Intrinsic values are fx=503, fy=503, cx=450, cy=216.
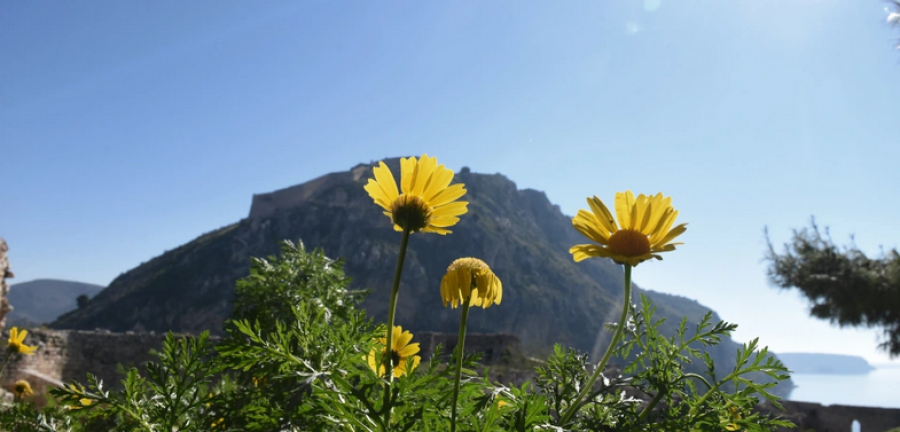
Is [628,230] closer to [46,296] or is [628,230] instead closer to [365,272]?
[365,272]

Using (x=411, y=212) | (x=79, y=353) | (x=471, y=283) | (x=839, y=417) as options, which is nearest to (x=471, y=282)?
(x=471, y=283)

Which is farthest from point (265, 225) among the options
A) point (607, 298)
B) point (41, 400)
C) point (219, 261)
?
point (41, 400)

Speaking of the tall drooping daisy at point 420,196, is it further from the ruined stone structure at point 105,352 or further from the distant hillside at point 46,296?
the distant hillside at point 46,296

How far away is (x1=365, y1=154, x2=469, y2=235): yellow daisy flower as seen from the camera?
85cm

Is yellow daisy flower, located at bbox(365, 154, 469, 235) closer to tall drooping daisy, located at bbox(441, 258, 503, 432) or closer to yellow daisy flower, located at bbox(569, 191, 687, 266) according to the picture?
tall drooping daisy, located at bbox(441, 258, 503, 432)

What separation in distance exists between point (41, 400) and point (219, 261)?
215ft

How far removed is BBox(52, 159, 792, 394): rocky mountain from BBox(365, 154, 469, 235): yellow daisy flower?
64.7 m

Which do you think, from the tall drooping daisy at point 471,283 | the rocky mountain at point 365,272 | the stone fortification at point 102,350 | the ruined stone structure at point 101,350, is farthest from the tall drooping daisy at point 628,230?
the rocky mountain at point 365,272

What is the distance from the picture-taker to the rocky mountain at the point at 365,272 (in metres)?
67.2

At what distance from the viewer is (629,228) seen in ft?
3.03

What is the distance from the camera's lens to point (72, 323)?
57.2 meters

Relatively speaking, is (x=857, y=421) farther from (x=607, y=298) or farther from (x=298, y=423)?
(x=607, y=298)

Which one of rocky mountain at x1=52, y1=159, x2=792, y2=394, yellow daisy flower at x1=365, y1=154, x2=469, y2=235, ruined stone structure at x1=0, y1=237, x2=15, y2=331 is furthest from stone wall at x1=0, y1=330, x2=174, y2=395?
rocky mountain at x1=52, y1=159, x2=792, y2=394

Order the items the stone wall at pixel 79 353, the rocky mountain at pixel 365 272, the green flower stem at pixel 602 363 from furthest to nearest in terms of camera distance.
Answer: the rocky mountain at pixel 365 272 < the stone wall at pixel 79 353 < the green flower stem at pixel 602 363
